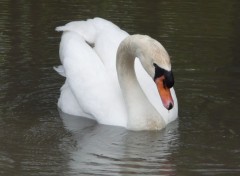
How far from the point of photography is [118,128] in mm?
8922

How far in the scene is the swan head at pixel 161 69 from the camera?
812cm

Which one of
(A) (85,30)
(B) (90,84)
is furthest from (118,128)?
(A) (85,30)

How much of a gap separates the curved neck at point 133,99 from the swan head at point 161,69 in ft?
1.53

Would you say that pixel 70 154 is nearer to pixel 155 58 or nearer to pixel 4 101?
pixel 155 58

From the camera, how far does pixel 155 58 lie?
823 centimetres

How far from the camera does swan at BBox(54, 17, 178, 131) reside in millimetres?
8852

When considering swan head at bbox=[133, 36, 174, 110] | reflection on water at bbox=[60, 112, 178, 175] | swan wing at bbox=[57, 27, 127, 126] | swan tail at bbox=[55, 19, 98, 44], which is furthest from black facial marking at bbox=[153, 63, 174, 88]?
swan tail at bbox=[55, 19, 98, 44]

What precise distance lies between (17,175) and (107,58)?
7.94 ft

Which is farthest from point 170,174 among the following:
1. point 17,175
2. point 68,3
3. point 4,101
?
point 68,3

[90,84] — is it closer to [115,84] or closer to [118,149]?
[115,84]

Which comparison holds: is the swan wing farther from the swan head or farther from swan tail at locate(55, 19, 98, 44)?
the swan head

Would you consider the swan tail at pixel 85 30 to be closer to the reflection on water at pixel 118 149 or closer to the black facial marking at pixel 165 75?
the reflection on water at pixel 118 149

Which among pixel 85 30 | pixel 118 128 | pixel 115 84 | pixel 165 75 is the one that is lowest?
pixel 118 128

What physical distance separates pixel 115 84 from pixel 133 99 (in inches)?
18.7
